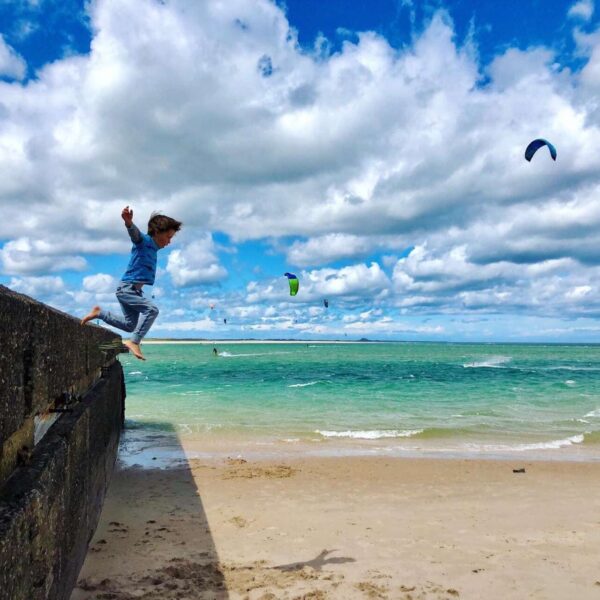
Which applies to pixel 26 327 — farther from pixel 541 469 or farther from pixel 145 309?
pixel 541 469

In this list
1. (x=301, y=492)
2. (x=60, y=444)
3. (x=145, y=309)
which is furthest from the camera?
(x=301, y=492)

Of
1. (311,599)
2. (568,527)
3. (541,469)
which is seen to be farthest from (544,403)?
(311,599)

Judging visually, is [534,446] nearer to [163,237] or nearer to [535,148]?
[535,148]

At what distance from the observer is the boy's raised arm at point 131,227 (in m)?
4.91

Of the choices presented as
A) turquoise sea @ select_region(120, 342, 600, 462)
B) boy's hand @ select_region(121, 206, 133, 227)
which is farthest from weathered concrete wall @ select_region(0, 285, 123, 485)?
turquoise sea @ select_region(120, 342, 600, 462)

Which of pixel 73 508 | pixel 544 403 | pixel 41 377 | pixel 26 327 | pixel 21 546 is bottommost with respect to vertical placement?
pixel 544 403

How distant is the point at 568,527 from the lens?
7.00 metres

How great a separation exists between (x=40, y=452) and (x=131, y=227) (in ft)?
8.14

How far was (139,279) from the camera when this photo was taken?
5.42 m

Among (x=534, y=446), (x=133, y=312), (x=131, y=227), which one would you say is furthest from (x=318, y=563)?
(x=534, y=446)

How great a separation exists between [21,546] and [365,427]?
1396cm

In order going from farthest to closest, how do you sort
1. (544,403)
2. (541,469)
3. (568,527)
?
(544,403)
(541,469)
(568,527)

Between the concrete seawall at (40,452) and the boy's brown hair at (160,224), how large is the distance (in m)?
1.31

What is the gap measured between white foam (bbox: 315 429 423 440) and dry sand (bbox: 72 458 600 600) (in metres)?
3.79
